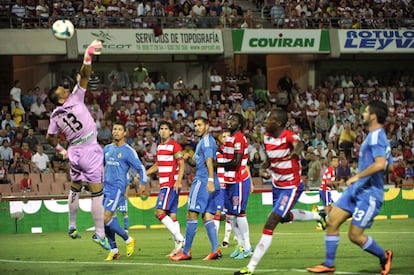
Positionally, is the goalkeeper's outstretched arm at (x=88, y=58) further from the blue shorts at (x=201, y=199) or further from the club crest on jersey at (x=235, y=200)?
the club crest on jersey at (x=235, y=200)

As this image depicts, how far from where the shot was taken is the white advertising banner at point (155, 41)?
1307 inches

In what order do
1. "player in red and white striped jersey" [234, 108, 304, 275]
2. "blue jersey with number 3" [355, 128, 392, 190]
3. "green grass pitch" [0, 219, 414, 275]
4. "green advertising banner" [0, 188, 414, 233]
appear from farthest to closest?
"green advertising banner" [0, 188, 414, 233]
"green grass pitch" [0, 219, 414, 275]
"player in red and white striped jersey" [234, 108, 304, 275]
"blue jersey with number 3" [355, 128, 392, 190]

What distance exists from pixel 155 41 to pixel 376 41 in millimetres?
9607

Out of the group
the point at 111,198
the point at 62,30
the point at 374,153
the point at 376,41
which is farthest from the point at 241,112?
the point at 374,153

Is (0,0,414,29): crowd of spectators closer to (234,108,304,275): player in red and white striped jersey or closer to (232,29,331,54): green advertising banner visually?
(232,29,331,54): green advertising banner

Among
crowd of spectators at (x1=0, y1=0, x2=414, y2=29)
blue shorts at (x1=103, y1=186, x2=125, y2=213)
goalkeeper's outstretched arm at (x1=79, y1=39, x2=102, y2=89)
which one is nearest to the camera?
goalkeeper's outstretched arm at (x1=79, y1=39, x2=102, y2=89)

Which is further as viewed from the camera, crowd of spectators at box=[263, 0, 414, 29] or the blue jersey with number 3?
crowd of spectators at box=[263, 0, 414, 29]

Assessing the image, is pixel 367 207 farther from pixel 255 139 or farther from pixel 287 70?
pixel 287 70

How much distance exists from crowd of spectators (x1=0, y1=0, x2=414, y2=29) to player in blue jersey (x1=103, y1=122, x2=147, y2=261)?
1781cm

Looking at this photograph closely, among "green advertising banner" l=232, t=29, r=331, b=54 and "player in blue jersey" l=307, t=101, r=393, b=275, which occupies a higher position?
"green advertising banner" l=232, t=29, r=331, b=54

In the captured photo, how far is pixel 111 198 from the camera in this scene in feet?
49.2

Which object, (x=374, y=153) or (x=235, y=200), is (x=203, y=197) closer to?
(x=235, y=200)

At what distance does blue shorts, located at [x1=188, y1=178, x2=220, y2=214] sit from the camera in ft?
47.3

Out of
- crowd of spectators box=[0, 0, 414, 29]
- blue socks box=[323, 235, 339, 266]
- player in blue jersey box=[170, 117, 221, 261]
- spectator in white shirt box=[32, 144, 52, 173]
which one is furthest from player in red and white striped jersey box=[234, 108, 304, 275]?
crowd of spectators box=[0, 0, 414, 29]
